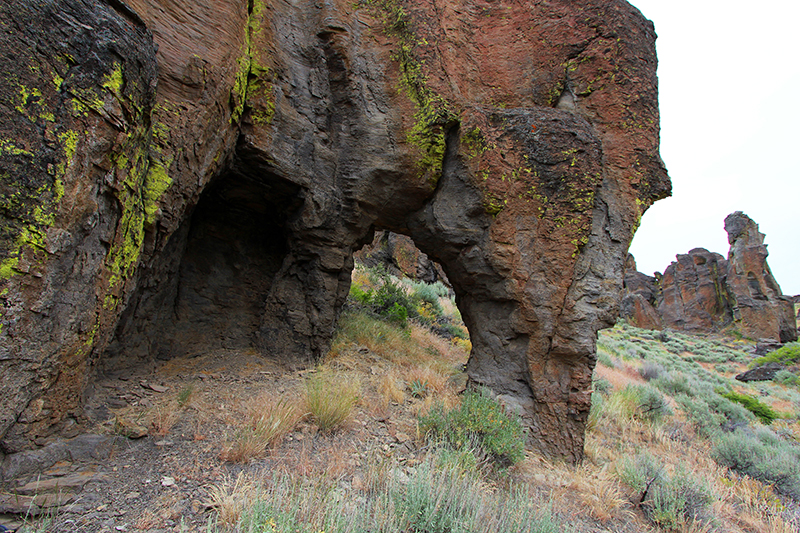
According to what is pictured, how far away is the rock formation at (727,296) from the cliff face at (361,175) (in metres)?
29.9

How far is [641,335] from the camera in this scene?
2672cm

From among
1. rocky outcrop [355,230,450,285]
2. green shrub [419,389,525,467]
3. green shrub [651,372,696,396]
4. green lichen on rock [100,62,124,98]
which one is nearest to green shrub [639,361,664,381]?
green shrub [651,372,696,396]

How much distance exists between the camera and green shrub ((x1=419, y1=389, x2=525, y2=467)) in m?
3.99

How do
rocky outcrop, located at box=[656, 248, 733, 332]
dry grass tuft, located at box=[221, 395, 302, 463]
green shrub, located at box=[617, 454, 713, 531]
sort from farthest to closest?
rocky outcrop, located at box=[656, 248, 733, 332] → green shrub, located at box=[617, 454, 713, 531] → dry grass tuft, located at box=[221, 395, 302, 463]

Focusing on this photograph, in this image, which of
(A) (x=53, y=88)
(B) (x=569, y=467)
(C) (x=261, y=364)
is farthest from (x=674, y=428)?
(A) (x=53, y=88)

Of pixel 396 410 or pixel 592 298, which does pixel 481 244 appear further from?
pixel 396 410

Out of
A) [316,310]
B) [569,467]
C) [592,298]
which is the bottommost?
A: [569,467]

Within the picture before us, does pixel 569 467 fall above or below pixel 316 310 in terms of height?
below

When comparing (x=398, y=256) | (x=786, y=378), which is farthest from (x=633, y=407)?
(x=786, y=378)

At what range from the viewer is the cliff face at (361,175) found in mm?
3350

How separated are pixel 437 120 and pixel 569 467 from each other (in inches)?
187

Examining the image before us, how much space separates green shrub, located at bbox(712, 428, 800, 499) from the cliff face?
129 inches

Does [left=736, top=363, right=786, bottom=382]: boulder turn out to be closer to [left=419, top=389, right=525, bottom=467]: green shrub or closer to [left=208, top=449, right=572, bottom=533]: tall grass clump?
[left=419, top=389, right=525, bottom=467]: green shrub

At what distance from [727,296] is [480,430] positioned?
37109 millimetres
